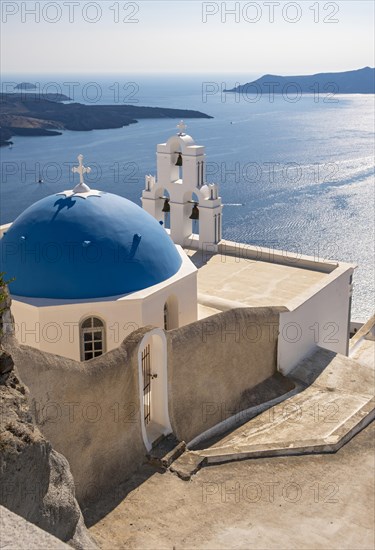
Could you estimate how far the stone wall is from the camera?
42.9ft

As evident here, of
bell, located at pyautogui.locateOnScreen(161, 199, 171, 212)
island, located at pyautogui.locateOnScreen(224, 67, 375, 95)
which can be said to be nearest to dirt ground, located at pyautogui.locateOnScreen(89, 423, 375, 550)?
bell, located at pyautogui.locateOnScreen(161, 199, 171, 212)

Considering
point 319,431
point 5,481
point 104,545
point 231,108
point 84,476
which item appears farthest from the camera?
point 231,108

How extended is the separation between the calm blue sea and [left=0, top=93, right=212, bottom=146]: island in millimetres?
2452

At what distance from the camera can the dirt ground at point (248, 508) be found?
10211 mm

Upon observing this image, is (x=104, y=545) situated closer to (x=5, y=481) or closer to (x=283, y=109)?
(x=5, y=481)

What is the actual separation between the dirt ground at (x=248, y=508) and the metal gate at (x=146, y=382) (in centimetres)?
133

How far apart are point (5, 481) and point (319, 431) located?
9.66 m

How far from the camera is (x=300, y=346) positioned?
665 inches

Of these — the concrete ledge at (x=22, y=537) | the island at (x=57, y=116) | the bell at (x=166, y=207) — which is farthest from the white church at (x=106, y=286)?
the island at (x=57, y=116)

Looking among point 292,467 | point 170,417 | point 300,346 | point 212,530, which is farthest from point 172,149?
point 212,530

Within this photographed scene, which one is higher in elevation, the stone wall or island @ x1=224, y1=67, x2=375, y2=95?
island @ x1=224, y1=67, x2=375, y2=95

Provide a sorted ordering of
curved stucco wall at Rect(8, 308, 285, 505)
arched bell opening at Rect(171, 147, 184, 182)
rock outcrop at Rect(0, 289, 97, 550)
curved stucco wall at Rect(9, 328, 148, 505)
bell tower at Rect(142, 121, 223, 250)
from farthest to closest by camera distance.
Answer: arched bell opening at Rect(171, 147, 184, 182) → bell tower at Rect(142, 121, 223, 250) → curved stucco wall at Rect(8, 308, 285, 505) → curved stucco wall at Rect(9, 328, 148, 505) → rock outcrop at Rect(0, 289, 97, 550)

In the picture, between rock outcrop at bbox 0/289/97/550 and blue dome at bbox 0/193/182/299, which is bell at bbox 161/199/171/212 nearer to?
blue dome at bbox 0/193/182/299

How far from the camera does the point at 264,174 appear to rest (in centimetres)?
6869
